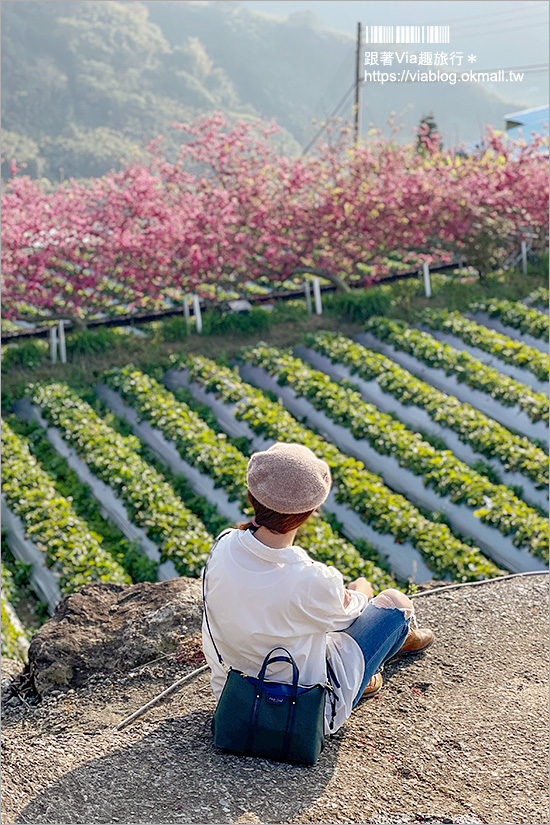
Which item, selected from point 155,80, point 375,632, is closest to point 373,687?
point 375,632

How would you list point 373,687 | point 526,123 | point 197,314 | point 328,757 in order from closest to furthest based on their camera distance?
point 328,757, point 373,687, point 197,314, point 526,123

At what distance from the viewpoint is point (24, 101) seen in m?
61.1

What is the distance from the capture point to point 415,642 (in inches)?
176

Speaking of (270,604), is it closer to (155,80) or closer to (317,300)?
(317,300)

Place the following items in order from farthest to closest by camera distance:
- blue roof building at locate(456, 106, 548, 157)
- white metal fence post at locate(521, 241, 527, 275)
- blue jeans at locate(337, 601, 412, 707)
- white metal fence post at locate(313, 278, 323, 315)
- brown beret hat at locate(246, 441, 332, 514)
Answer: blue roof building at locate(456, 106, 548, 157) < white metal fence post at locate(521, 241, 527, 275) < white metal fence post at locate(313, 278, 323, 315) < blue jeans at locate(337, 601, 412, 707) < brown beret hat at locate(246, 441, 332, 514)

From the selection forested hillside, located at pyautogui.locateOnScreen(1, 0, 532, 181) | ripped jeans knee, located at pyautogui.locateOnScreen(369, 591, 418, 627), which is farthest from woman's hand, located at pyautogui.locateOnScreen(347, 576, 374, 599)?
forested hillside, located at pyautogui.locateOnScreen(1, 0, 532, 181)

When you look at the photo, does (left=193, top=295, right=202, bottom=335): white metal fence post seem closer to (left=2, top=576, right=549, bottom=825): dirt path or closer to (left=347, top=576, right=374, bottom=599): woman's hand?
(left=2, top=576, right=549, bottom=825): dirt path

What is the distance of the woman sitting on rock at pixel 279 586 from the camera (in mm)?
3287

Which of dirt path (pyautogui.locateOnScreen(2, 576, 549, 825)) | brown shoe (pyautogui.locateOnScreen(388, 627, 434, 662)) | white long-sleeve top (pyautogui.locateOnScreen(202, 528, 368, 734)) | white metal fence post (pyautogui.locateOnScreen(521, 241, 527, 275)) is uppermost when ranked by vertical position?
white metal fence post (pyautogui.locateOnScreen(521, 241, 527, 275))

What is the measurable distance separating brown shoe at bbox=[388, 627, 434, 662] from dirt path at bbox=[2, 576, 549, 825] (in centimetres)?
7

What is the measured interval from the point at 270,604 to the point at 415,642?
5.07 feet

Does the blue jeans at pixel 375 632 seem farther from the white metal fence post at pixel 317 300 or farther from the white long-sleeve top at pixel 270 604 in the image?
the white metal fence post at pixel 317 300

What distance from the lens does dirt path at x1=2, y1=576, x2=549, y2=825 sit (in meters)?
3.28

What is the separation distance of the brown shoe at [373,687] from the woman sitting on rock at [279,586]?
43cm
